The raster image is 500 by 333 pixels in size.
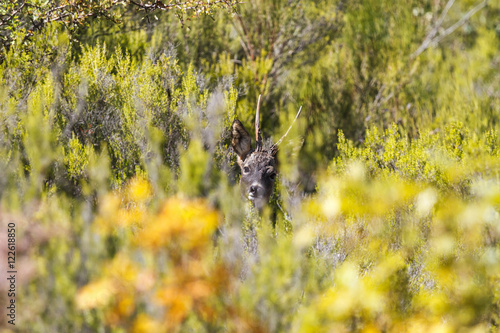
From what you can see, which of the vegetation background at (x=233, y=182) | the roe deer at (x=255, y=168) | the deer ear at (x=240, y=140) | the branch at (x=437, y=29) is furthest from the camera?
the branch at (x=437, y=29)

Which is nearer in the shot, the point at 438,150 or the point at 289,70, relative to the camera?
the point at 438,150

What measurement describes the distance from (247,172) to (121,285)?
2450 millimetres

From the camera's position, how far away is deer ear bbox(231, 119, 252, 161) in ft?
18.4

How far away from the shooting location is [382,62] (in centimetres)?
997

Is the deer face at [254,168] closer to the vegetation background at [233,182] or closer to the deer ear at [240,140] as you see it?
the deer ear at [240,140]

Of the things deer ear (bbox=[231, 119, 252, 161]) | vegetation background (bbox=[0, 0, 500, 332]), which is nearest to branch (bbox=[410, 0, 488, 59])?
vegetation background (bbox=[0, 0, 500, 332])

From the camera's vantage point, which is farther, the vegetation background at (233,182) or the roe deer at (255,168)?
the roe deer at (255,168)

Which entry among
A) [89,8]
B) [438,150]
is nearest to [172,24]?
[89,8]

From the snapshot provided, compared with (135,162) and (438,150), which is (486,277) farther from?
(135,162)

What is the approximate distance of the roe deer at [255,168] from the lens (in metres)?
5.12

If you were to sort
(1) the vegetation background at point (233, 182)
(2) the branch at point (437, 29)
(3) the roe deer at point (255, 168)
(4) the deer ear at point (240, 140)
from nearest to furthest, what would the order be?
(1) the vegetation background at point (233, 182)
(3) the roe deer at point (255, 168)
(4) the deer ear at point (240, 140)
(2) the branch at point (437, 29)

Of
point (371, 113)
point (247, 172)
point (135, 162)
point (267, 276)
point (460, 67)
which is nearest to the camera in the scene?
point (267, 276)

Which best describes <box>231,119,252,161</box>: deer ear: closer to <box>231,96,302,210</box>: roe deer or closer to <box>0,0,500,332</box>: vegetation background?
<box>231,96,302,210</box>: roe deer

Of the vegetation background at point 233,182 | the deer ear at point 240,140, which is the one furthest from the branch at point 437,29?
the deer ear at point 240,140
